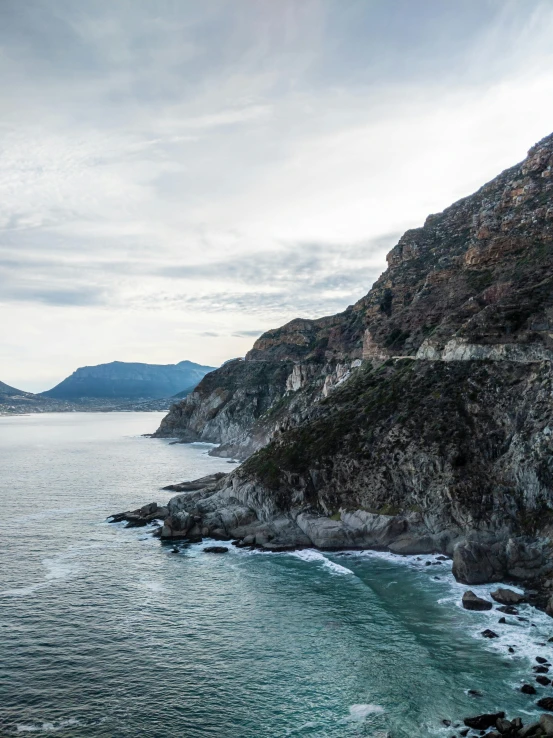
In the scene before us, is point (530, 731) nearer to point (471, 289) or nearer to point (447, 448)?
point (447, 448)

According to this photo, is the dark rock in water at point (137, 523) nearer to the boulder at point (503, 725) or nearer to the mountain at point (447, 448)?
the mountain at point (447, 448)

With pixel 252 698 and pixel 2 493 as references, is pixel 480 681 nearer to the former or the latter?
pixel 252 698

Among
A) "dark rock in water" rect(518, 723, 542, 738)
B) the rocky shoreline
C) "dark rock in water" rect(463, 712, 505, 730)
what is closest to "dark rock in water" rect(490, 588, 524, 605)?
the rocky shoreline

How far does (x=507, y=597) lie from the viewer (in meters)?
53.5

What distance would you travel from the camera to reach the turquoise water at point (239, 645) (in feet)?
119

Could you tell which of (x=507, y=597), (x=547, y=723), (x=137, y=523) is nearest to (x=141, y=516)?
(x=137, y=523)

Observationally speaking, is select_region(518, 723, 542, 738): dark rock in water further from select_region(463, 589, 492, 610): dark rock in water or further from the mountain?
the mountain

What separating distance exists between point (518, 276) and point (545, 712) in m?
76.6

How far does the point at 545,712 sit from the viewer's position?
35.7 meters

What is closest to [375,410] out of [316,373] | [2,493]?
[2,493]

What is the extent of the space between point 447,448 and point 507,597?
25461 millimetres

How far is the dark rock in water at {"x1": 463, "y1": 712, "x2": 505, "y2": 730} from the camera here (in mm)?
34406

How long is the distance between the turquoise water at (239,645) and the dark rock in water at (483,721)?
4.58ft

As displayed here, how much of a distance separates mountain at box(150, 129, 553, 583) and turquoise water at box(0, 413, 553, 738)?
267 inches
